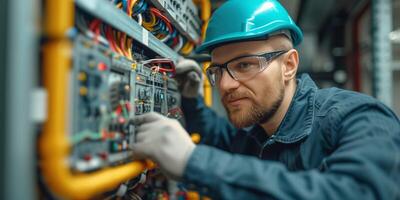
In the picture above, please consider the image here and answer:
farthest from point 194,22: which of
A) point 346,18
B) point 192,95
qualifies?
point 346,18

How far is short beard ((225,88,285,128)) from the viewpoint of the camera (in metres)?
1.35

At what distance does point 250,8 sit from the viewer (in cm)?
128

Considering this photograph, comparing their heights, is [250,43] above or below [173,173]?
above

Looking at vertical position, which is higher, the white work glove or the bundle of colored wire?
the bundle of colored wire

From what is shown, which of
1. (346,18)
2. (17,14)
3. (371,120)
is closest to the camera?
(17,14)

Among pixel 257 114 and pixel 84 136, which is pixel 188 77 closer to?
pixel 257 114

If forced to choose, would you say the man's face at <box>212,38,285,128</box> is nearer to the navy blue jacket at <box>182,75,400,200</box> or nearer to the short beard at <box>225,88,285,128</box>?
the short beard at <box>225,88,285,128</box>

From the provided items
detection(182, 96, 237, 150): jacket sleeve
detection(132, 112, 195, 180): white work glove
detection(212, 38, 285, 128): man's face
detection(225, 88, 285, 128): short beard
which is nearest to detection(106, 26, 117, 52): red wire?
detection(132, 112, 195, 180): white work glove

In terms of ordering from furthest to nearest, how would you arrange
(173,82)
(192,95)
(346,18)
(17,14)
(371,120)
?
(346,18)
(192,95)
(173,82)
(371,120)
(17,14)

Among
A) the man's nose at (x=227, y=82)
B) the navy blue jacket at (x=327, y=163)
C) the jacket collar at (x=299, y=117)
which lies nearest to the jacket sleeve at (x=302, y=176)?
the navy blue jacket at (x=327, y=163)

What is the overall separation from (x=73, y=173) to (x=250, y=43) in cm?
83

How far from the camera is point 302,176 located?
0.88 meters

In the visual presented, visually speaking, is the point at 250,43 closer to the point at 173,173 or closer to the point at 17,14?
the point at 173,173

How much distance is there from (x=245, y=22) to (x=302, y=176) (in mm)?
621
